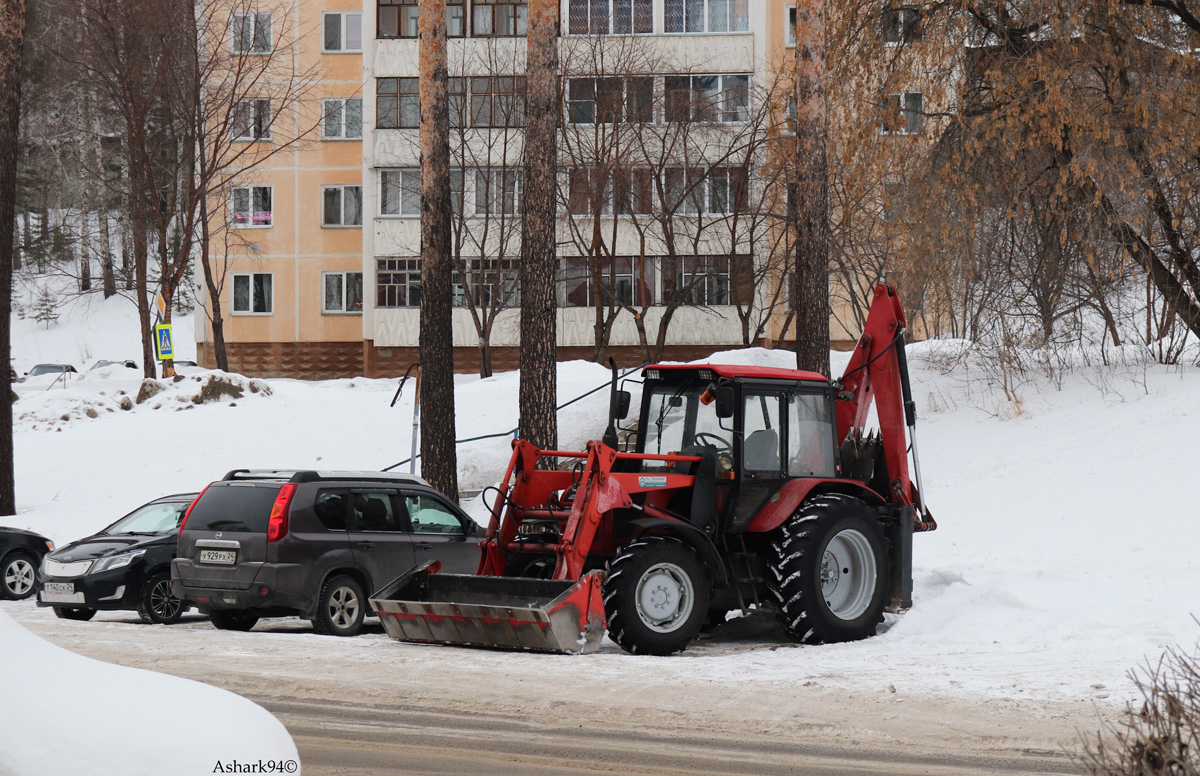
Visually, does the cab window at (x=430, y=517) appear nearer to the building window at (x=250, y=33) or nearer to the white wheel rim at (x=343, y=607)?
the white wheel rim at (x=343, y=607)

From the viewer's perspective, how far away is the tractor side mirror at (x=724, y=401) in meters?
10.8

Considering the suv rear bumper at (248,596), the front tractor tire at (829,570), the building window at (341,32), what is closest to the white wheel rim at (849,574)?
the front tractor tire at (829,570)

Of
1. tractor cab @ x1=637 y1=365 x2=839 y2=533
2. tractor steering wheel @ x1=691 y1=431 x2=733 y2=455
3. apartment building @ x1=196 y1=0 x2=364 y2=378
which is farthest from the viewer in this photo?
apartment building @ x1=196 y1=0 x2=364 y2=378

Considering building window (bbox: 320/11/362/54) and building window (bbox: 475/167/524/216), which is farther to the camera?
building window (bbox: 320/11/362/54)

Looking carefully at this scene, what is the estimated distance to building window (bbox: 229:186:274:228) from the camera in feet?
151

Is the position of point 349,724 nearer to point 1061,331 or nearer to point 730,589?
point 730,589

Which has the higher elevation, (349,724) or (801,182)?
(801,182)

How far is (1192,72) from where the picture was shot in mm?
18875

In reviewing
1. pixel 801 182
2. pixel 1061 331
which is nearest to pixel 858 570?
pixel 801 182

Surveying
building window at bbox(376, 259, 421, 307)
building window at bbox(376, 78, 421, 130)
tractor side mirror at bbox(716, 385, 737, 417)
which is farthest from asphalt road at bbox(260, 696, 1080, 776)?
building window at bbox(376, 78, 421, 130)

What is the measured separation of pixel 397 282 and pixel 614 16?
436 inches

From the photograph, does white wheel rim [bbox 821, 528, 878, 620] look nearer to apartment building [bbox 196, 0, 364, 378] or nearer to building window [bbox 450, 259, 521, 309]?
building window [bbox 450, 259, 521, 309]

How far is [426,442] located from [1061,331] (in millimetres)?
11521

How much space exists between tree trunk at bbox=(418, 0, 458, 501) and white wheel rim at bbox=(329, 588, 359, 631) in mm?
4843
